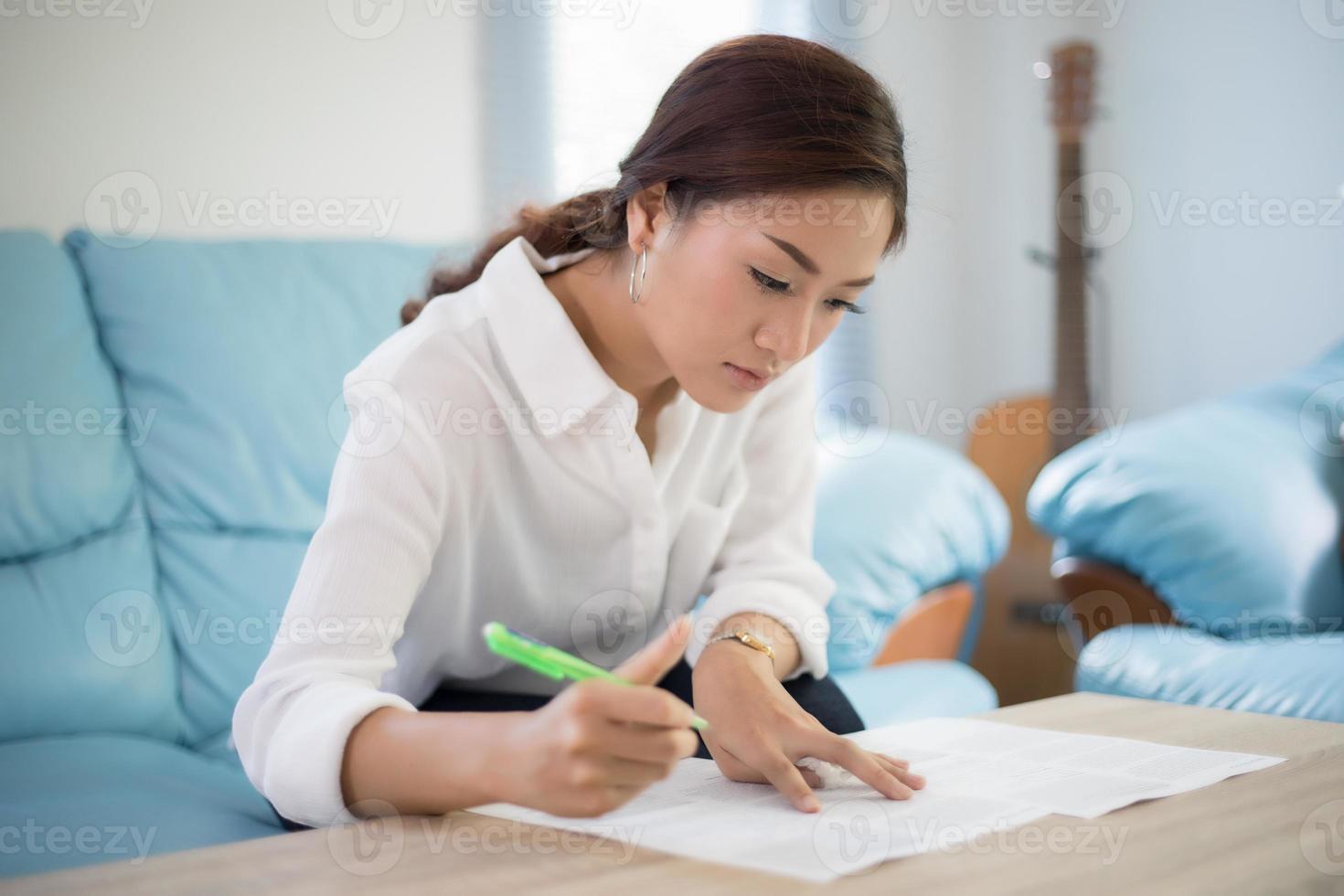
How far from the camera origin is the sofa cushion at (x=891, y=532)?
5.45 feet

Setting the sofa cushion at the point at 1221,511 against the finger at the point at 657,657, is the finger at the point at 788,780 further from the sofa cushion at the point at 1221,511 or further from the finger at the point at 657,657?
the sofa cushion at the point at 1221,511

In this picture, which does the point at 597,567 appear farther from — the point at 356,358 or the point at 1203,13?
the point at 1203,13

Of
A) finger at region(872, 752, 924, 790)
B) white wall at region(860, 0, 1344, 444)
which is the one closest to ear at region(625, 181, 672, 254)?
finger at region(872, 752, 924, 790)

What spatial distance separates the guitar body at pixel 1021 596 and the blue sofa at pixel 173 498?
2.93 ft

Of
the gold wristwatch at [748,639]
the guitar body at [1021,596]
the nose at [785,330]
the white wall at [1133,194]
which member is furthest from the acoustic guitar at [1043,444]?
the nose at [785,330]

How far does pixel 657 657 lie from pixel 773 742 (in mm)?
219

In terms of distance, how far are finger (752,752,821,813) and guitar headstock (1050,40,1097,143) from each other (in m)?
2.28

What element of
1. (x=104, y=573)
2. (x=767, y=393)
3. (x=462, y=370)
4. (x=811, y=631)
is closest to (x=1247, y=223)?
(x=767, y=393)

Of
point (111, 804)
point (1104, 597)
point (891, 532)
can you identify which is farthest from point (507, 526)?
point (1104, 597)

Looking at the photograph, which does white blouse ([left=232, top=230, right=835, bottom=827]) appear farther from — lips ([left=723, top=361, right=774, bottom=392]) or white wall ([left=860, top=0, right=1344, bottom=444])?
white wall ([left=860, top=0, right=1344, bottom=444])

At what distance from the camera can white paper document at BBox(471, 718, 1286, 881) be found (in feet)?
2.09

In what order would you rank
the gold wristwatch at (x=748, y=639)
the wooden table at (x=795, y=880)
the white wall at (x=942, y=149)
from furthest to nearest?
the white wall at (x=942, y=149), the gold wristwatch at (x=748, y=639), the wooden table at (x=795, y=880)

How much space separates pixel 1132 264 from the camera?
2844 millimetres

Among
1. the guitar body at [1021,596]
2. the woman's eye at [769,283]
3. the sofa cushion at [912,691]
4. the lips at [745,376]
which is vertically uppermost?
the woman's eye at [769,283]
